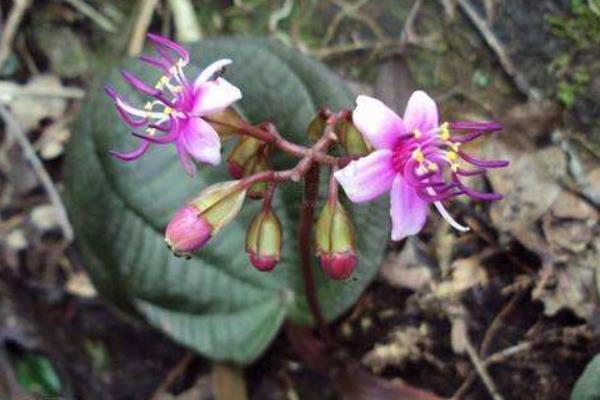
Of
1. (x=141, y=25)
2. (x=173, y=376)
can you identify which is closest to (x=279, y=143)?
(x=173, y=376)

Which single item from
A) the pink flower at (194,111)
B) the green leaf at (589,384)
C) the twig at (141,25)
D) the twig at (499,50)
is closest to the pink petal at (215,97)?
the pink flower at (194,111)

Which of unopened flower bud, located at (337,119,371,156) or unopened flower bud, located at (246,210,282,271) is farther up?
unopened flower bud, located at (337,119,371,156)

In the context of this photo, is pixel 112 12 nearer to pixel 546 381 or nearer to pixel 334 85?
pixel 334 85

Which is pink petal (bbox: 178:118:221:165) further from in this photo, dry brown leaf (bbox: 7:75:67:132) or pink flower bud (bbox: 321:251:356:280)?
dry brown leaf (bbox: 7:75:67:132)

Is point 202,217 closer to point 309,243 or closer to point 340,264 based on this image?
point 340,264

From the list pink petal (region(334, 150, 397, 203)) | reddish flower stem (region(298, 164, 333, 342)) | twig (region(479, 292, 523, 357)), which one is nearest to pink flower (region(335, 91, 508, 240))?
pink petal (region(334, 150, 397, 203))

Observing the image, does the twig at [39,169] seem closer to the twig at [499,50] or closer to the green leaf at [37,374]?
the green leaf at [37,374]

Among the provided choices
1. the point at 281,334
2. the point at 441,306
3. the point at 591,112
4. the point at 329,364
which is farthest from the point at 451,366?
the point at 591,112
